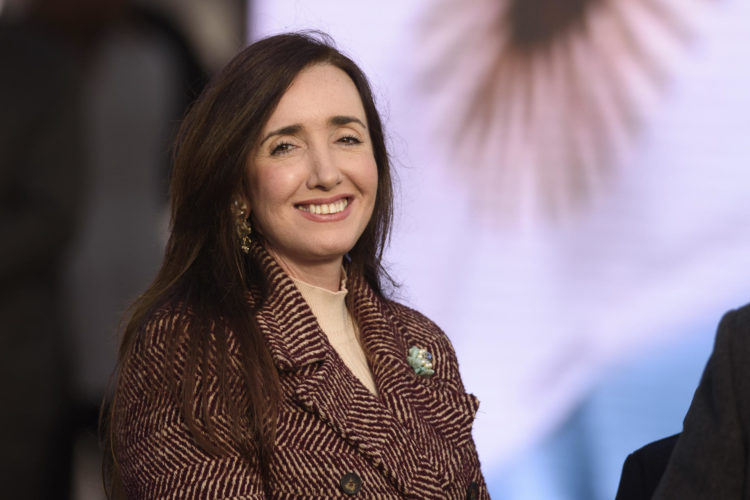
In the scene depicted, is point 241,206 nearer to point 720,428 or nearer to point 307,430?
point 307,430

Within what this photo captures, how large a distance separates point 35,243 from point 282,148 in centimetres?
111

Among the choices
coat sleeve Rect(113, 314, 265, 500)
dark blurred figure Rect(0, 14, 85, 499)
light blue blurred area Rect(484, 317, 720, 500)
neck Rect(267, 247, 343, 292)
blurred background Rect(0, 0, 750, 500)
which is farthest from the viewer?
light blue blurred area Rect(484, 317, 720, 500)

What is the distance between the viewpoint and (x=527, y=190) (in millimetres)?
3305

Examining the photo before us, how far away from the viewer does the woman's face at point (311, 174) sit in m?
1.98

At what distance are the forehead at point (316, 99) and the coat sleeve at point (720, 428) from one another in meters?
1.00

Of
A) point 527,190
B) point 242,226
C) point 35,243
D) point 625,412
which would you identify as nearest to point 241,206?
point 242,226

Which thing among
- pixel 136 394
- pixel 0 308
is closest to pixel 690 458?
pixel 136 394

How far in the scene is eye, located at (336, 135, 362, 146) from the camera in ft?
6.79

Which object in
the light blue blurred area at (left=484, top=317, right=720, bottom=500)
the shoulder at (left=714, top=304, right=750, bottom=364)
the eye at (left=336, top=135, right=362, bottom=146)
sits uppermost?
the eye at (left=336, top=135, right=362, bottom=146)

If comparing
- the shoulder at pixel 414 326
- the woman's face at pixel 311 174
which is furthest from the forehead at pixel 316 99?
the shoulder at pixel 414 326

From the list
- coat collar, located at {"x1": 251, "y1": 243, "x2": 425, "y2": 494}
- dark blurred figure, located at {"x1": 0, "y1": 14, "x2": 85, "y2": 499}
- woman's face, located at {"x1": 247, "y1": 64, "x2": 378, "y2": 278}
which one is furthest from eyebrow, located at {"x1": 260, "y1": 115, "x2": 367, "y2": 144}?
dark blurred figure, located at {"x1": 0, "y1": 14, "x2": 85, "y2": 499}

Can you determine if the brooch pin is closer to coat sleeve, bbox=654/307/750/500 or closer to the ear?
the ear

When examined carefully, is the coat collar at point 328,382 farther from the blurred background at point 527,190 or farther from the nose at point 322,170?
the blurred background at point 527,190

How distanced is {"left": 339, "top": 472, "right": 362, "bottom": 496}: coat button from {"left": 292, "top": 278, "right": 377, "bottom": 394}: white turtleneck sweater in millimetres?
253
